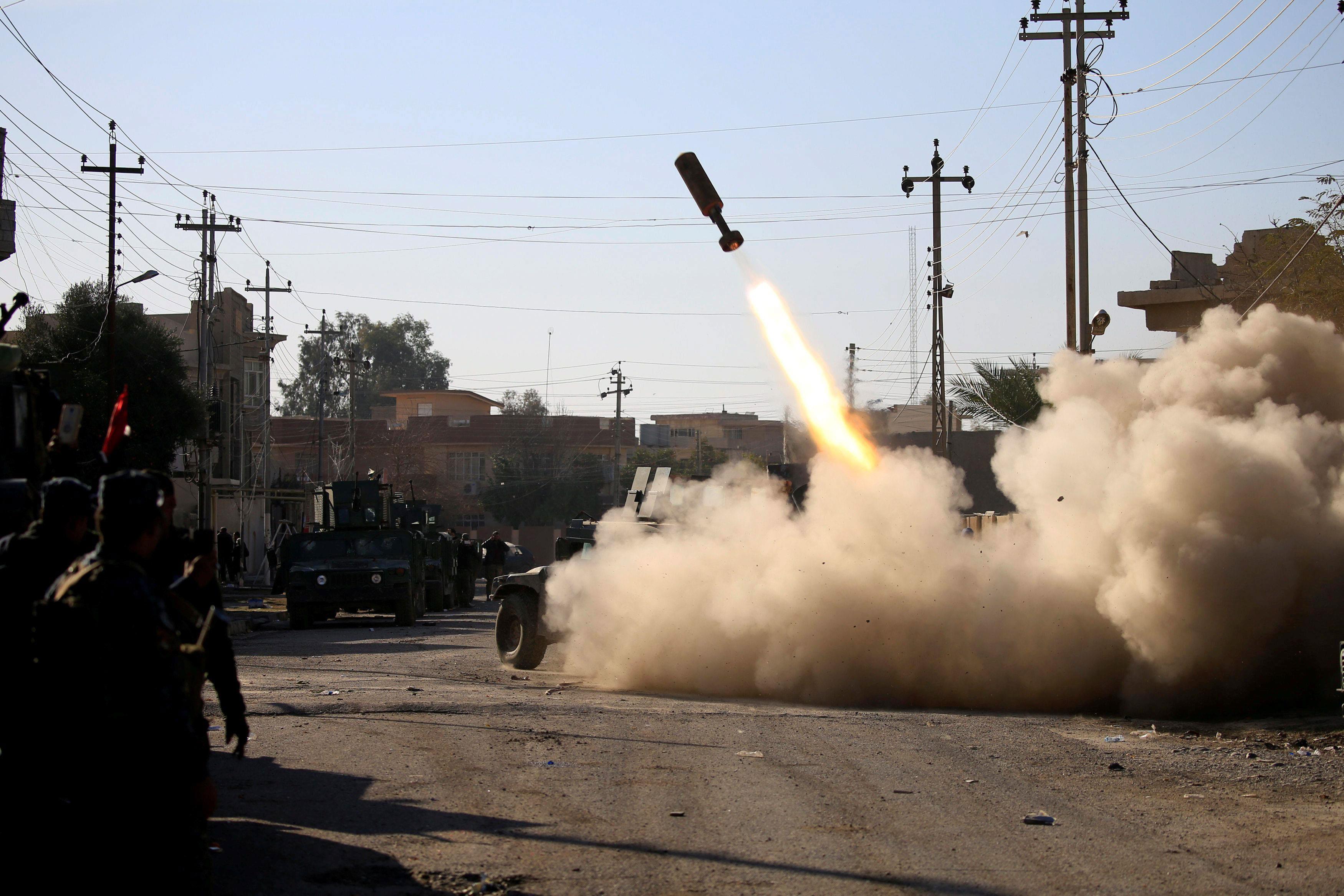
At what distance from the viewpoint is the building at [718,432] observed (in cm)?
8112

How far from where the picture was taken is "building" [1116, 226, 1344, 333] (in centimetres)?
2036

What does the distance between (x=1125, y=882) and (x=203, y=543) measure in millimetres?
4583

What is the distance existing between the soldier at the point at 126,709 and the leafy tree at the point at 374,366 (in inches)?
3777

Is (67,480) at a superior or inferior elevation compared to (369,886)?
superior

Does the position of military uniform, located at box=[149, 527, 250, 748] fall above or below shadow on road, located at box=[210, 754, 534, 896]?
above

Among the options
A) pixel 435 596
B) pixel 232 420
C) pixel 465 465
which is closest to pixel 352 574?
pixel 435 596

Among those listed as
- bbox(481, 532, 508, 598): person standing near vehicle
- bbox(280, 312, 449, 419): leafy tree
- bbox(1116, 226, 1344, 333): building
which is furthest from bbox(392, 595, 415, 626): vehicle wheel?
bbox(280, 312, 449, 419): leafy tree

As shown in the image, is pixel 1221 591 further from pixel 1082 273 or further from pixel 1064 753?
pixel 1082 273

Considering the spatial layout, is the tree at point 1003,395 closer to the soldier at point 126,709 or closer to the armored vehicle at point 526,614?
the armored vehicle at point 526,614

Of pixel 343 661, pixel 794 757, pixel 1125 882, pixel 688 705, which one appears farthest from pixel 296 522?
pixel 1125 882

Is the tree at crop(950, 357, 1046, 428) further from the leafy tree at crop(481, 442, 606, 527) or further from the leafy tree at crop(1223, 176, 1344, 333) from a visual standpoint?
the leafy tree at crop(481, 442, 606, 527)

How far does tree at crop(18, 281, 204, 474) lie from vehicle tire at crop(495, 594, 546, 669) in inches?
740

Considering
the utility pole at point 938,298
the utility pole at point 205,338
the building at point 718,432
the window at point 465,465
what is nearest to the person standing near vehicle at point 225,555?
the utility pole at point 205,338

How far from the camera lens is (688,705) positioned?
1259 centimetres
